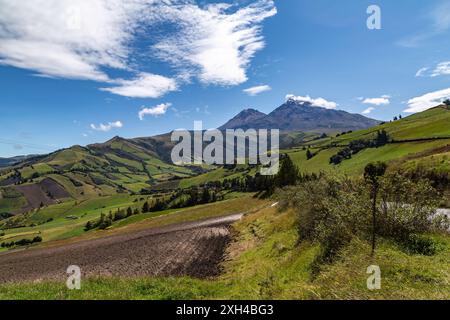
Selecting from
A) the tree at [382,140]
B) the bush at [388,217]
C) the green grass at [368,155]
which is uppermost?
the tree at [382,140]

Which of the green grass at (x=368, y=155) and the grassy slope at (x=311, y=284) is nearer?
the grassy slope at (x=311, y=284)

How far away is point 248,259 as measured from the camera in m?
31.5

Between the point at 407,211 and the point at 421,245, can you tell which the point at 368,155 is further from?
the point at 421,245

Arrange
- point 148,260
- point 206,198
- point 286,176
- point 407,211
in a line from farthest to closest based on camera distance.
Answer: point 206,198 < point 286,176 < point 148,260 < point 407,211

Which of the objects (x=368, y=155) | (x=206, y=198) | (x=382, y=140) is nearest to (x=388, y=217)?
(x=206, y=198)

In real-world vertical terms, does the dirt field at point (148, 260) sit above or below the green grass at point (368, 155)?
below

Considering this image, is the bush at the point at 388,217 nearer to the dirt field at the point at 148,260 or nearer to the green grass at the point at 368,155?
the dirt field at the point at 148,260

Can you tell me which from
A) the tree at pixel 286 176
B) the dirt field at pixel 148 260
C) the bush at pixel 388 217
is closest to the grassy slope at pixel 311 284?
the bush at pixel 388 217

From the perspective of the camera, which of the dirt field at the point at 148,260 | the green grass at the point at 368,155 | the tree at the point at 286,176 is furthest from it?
the green grass at the point at 368,155

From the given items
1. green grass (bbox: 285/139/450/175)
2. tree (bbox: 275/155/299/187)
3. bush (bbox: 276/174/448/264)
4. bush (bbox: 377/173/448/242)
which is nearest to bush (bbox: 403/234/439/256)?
bush (bbox: 276/174/448/264)

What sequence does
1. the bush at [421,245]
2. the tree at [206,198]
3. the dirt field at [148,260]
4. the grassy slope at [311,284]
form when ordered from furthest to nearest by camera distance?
the tree at [206,198], the dirt field at [148,260], the bush at [421,245], the grassy slope at [311,284]

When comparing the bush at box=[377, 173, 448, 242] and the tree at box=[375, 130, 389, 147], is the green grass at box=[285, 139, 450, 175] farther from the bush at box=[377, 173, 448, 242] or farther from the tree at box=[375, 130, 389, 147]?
the bush at box=[377, 173, 448, 242]

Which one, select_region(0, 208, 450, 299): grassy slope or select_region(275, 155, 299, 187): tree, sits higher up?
select_region(275, 155, 299, 187): tree

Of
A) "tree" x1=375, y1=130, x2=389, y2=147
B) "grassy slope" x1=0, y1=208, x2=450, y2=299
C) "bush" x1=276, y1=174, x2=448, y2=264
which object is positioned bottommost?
"grassy slope" x1=0, y1=208, x2=450, y2=299
